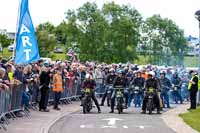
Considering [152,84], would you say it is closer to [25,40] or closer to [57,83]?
[57,83]

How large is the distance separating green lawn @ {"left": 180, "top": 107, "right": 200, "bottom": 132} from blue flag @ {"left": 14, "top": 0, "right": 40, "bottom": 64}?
6.03 m

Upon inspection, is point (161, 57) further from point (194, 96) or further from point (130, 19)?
point (194, 96)

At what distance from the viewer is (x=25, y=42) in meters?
22.4

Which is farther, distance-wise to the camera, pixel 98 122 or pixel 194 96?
pixel 194 96

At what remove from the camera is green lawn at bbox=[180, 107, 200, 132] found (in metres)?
21.7

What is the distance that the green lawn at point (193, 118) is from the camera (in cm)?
2167

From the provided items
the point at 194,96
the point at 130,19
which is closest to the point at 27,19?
the point at 194,96

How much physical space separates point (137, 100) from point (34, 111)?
7757 mm

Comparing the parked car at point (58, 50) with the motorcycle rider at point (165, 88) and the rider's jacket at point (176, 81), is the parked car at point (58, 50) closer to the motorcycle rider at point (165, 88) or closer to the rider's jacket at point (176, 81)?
the rider's jacket at point (176, 81)

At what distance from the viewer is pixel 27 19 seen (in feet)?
74.3

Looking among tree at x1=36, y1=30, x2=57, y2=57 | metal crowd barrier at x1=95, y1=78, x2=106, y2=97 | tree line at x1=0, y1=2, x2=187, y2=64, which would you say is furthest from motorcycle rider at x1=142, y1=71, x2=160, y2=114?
tree at x1=36, y1=30, x2=57, y2=57

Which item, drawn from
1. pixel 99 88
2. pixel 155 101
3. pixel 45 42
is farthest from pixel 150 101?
pixel 45 42

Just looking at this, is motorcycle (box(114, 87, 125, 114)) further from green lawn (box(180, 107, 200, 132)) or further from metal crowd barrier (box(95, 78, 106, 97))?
metal crowd barrier (box(95, 78, 106, 97))

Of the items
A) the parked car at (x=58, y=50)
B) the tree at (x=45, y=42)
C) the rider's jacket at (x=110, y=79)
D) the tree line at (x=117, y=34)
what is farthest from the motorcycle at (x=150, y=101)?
the parked car at (x=58, y=50)
